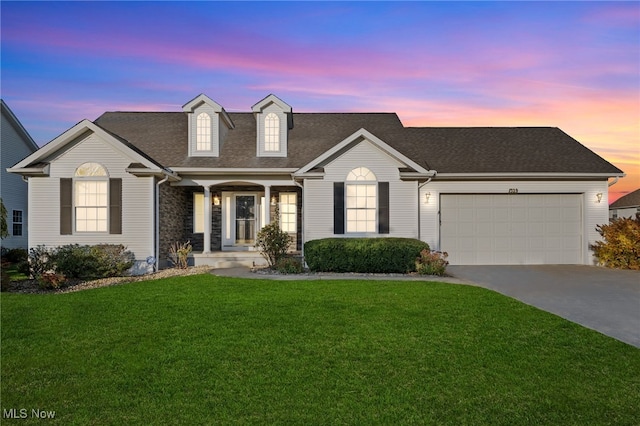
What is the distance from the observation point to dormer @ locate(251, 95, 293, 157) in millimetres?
16109

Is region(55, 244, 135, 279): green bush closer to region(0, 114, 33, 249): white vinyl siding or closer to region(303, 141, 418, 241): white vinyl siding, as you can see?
region(303, 141, 418, 241): white vinyl siding

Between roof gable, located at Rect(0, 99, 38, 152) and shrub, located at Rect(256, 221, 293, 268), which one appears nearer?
shrub, located at Rect(256, 221, 293, 268)

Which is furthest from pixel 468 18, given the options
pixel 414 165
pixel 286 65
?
pixel 286 65

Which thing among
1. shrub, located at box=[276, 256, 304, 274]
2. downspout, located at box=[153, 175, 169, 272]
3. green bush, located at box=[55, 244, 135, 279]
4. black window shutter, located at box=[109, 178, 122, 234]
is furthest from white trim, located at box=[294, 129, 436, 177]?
green bush, located at box=[55, 244, 135, 279]

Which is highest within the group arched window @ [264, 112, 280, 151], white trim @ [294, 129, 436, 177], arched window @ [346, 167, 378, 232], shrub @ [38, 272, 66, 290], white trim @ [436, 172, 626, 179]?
arched window @ [264, 112, 280, 151]

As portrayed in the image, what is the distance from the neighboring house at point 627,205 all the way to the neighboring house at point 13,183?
42525 mm

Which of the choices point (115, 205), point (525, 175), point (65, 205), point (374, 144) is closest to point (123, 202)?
point (115, 205)

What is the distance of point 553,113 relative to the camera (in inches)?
711

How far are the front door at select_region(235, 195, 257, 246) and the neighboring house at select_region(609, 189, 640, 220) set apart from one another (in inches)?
1317

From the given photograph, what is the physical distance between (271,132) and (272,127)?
0.20 meters

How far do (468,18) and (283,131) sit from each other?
7491 mm

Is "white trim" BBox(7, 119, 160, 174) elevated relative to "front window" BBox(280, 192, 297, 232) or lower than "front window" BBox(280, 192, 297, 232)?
elevated

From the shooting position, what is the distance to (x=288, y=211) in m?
17.1

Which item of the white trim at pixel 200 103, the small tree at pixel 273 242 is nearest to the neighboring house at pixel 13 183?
the white trim at pixel 200 103
